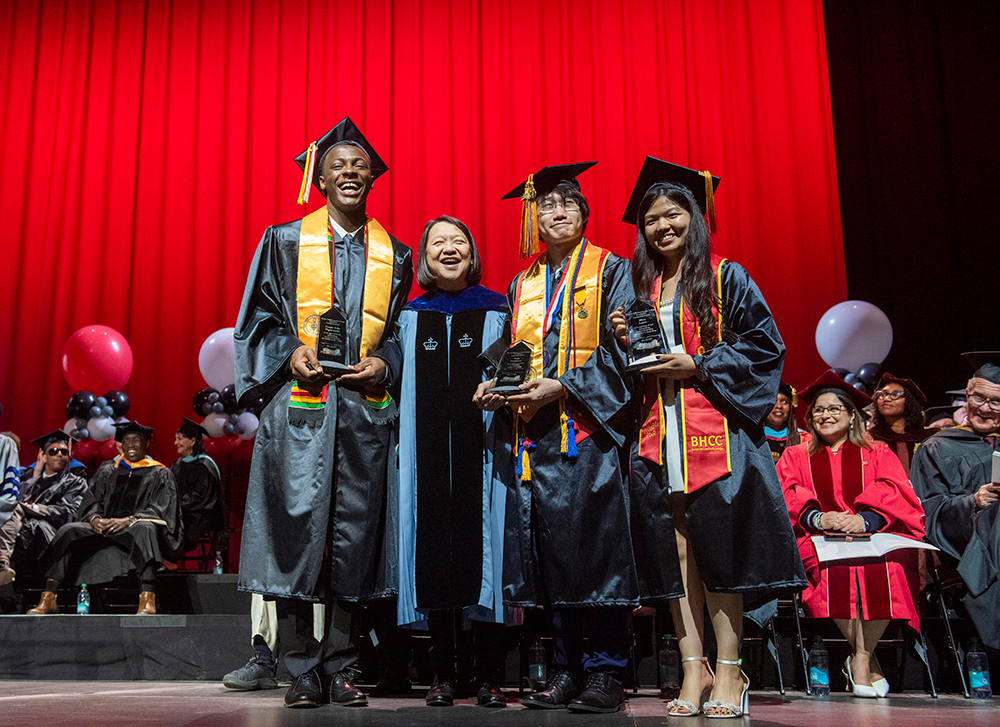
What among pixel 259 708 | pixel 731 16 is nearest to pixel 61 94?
pixel 731 16

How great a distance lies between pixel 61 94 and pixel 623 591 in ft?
28.1

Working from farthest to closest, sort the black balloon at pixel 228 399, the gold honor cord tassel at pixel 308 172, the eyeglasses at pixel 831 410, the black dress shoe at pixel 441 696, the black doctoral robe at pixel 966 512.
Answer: the black balloon at pixel 228 399 → the eyeglasses at pixel 831 410 → the black doctoral robe at pixel 966 512 → the gold honor cord tassel at pixel 308 172 → the black dress shoe at pixel 441 696

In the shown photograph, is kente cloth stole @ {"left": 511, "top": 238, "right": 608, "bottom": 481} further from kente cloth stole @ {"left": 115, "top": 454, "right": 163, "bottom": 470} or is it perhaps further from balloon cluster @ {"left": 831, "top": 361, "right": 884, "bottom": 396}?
kente cloth stole @ {"left": 115, "top": 454, "right": 163, "bottom": 470}

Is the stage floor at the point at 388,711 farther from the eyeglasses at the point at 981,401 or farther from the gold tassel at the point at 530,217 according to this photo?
the gold tassel at the point at 530,217

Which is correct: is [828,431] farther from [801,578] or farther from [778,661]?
[801,578]

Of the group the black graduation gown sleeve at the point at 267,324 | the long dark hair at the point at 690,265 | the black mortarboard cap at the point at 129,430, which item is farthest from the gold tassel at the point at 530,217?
the black mortarboard cap at the point at 129,430

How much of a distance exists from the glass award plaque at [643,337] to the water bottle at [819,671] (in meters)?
1.76

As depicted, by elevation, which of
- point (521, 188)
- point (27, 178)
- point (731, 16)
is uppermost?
point (731, 16)

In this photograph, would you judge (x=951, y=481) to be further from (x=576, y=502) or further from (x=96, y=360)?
(x=96, y=360)

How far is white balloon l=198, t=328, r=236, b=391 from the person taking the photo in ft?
24.0

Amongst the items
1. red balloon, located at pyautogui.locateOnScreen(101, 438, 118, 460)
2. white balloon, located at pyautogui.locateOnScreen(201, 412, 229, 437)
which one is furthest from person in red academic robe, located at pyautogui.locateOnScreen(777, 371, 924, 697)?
red balloon, located at pyautogui.locateOnScreen(101, 438, 118, 460)

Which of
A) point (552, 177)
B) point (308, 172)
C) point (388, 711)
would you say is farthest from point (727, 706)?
point (308, 172)

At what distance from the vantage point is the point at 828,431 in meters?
3.90

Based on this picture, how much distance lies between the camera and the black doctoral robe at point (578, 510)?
9.05 feet
